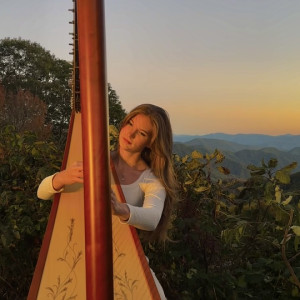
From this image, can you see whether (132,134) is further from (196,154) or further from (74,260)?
(196,154)

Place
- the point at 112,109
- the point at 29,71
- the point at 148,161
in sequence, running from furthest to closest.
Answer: the point at 29,71, the point at 148,161, the point at 112,109

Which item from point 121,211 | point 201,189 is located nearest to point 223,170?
point 201,189

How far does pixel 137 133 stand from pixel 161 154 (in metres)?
0.11

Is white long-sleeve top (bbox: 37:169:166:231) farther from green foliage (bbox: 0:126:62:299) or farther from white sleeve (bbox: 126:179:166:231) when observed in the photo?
green foliage (bbox: 0:126:62:299)

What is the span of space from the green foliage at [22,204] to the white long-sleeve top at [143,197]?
29.0 inches

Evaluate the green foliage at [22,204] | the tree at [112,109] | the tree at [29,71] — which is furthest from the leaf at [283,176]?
the tree at [29,71]

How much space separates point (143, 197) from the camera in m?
1.30

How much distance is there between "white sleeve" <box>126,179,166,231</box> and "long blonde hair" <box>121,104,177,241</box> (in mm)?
40

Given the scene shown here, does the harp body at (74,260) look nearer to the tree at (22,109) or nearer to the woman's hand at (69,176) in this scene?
the woman's hand at (69,176)

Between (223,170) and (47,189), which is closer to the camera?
(47,189)

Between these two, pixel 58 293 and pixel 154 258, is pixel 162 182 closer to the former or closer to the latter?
pixel 58 293

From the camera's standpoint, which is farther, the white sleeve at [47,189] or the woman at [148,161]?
the woman at [148,161]

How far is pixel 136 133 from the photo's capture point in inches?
51.5

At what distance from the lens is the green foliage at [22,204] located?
77.8 inches
